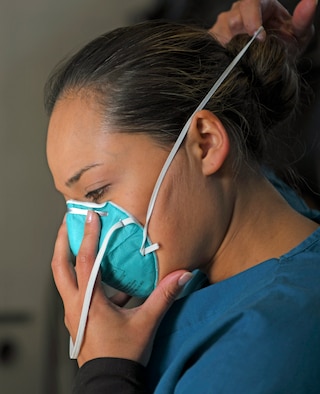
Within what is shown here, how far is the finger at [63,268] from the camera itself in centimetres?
94

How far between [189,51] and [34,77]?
0.96 m

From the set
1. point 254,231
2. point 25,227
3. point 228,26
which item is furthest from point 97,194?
point 25,227

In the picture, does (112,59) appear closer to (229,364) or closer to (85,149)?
(85,149)

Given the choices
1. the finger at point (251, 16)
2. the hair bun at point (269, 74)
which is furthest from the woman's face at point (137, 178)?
the finger at point (251, 16)

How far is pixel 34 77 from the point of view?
179cm

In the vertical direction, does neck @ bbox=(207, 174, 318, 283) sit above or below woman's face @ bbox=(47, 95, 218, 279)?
below

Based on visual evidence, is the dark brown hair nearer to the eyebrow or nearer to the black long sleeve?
the eyebrow

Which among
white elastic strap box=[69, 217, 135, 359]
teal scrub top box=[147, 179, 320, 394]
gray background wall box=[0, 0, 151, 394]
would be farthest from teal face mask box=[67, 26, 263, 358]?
gray background wall box=[0, 0, 151, 394]

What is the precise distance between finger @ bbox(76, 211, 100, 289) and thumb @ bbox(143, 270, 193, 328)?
10cm

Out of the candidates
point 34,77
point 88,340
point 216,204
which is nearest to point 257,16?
point 216,204

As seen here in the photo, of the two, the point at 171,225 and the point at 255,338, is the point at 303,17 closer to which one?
the point at 171,225

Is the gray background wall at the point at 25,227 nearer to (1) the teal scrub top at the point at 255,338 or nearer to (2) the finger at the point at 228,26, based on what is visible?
(2) the finger at the point at 228,26

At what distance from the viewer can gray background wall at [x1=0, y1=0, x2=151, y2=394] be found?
172 centimetres

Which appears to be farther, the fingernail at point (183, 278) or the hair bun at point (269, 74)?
the hair bun at point (269, 74)
